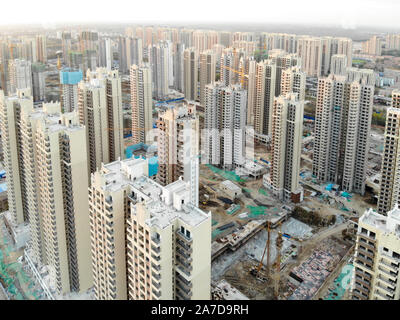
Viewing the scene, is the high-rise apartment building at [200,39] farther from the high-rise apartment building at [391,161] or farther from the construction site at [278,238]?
the high-rise apartment building at [391,161]

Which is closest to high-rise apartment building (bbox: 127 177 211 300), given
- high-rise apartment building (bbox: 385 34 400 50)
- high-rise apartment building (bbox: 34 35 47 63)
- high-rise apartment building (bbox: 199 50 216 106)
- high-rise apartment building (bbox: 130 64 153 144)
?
high-rise apartment building (bbox: 130 64 153 144)

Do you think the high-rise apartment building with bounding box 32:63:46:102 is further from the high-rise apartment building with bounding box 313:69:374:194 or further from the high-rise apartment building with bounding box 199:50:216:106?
the high-rise apartment building with bounding box 313:69:374:194

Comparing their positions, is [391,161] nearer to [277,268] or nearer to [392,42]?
[277,268]

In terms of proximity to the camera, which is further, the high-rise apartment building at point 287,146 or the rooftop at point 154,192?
the high-rise apartment building at point 287,146

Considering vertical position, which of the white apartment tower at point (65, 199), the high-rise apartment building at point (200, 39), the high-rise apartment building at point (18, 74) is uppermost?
the high-rise apartment building at point (200, 39)

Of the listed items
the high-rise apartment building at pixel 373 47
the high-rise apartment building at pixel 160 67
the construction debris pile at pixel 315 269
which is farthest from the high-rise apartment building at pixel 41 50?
the construction debris pile at pixel 315 269

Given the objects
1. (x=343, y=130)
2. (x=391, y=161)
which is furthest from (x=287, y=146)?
(x=391, y=161)

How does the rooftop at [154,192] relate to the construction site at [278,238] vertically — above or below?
above
